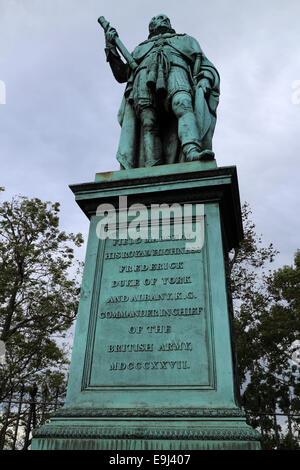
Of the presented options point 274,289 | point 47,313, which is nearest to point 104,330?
point 47,313

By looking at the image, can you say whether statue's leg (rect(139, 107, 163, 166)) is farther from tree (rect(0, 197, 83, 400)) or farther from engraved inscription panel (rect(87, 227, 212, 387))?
tree (rect(0, 197, 83, 400))

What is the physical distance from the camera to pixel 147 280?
4250 millimetres

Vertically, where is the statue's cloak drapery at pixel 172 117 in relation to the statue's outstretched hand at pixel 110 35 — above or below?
below

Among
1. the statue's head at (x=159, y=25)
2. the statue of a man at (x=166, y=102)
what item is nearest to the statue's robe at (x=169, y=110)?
the statue of a man at (x=166, y=102)

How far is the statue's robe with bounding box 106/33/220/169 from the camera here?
5.90 metres

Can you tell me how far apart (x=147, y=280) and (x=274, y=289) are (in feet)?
62.7

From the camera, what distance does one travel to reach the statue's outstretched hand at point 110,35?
21.6ft

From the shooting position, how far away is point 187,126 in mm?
5406

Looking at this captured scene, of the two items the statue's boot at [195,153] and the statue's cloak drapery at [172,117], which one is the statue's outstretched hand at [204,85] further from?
the statue's boot at [195,153]

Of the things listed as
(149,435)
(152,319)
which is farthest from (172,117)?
(149,435)

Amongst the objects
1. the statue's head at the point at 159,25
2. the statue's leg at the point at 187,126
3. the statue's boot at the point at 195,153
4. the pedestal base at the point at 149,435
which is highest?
the statue's head at the point at 159,25

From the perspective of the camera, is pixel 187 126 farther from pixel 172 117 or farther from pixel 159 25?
pixel 159 25

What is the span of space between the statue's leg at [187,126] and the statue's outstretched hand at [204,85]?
48 centimetres

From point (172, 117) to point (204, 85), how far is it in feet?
2.27
